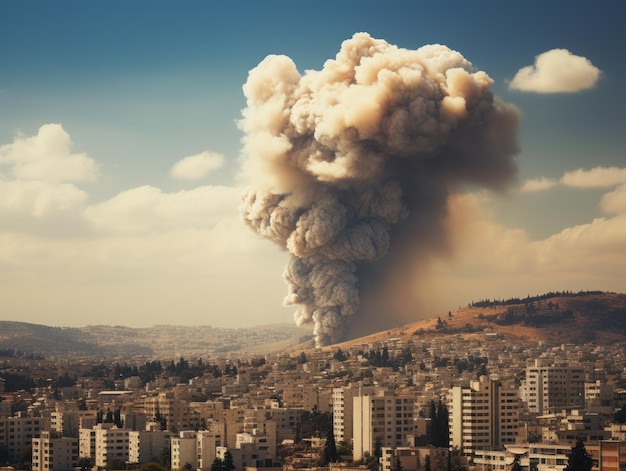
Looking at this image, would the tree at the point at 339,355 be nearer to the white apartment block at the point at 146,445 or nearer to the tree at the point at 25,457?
the tree at the point at 25,457

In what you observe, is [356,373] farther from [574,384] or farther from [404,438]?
[404,438]

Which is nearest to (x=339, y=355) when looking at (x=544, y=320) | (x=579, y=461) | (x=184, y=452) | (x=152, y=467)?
(x=544, y=320)

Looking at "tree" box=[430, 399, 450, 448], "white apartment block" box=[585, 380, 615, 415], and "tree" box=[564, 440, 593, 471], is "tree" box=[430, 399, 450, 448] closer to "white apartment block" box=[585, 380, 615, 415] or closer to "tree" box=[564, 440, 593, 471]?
"tree" box=[564, 440, 593, 471]

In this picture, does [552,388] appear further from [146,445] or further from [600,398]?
[146,445]

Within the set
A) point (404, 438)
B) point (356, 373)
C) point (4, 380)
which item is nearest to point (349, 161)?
point (356, 373)

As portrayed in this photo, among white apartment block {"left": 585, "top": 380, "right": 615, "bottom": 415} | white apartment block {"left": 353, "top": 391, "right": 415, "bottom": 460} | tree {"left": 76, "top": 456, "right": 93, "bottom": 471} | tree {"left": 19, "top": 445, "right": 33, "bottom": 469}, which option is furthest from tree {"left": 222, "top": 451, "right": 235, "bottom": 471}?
white apartment block {"left": 585, "top": 380, "right": 615, "bottom": 415}
